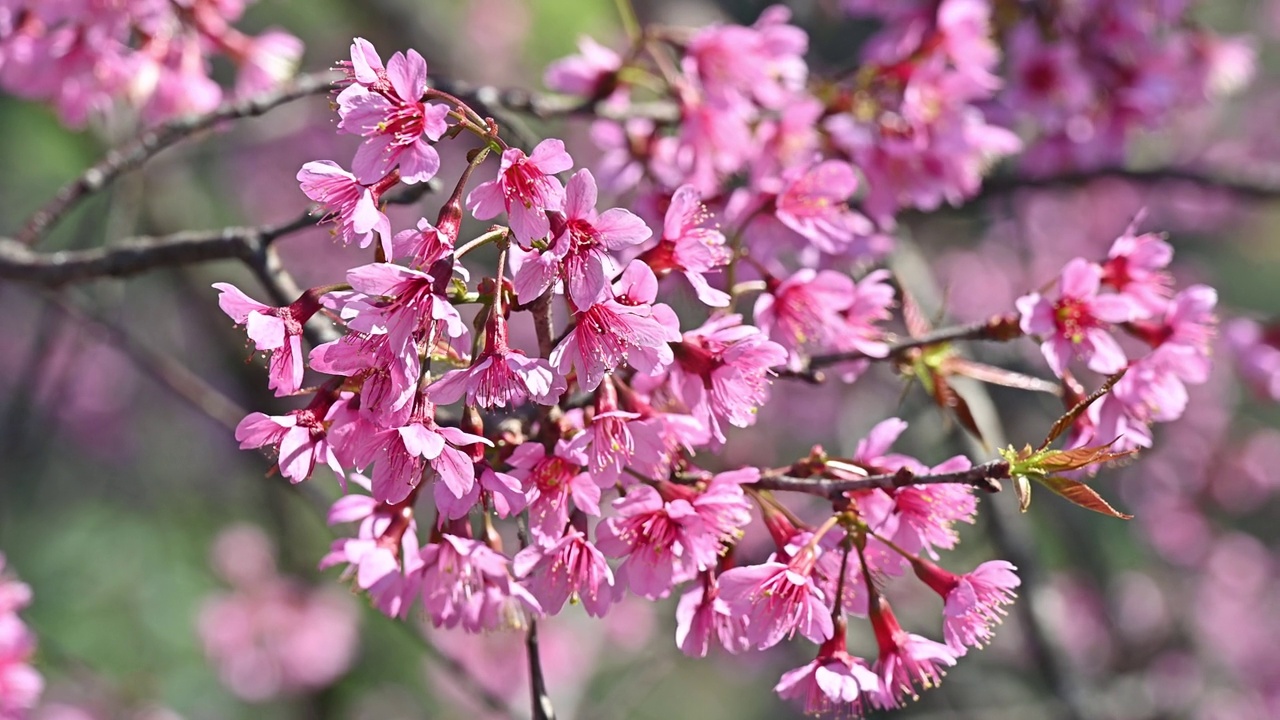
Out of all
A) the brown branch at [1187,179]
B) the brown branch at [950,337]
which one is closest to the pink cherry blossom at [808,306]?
the brown branch at [950,337]

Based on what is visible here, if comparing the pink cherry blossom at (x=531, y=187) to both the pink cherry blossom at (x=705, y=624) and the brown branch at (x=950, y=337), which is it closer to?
the pink cherry blossom at (x=705, y=624)

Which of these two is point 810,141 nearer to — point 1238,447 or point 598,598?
point 598,598

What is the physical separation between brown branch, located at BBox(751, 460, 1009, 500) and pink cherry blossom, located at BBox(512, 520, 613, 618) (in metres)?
0.22

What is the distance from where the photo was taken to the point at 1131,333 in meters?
1.65

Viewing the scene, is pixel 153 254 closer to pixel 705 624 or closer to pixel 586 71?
pixel 586 71

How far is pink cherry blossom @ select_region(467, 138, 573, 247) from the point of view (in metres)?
1.11

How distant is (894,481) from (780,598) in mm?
196

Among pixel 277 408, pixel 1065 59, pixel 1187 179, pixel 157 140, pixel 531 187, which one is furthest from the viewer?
pixel 277 408

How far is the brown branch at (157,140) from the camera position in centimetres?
169

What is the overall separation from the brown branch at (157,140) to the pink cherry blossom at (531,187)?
2.17 ft

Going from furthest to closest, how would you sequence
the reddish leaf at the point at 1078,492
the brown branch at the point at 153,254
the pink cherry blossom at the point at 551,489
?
the brown branch at the point at 153,254
the pink cherry blossom at the point at 551,489
the reddish leaf at the point at 1078,492

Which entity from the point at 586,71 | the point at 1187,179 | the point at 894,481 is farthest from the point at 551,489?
the point at 1187,179

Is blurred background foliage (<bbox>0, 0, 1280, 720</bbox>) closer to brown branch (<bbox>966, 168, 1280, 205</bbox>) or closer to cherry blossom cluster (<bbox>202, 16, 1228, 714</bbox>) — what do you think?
brown branch (<bbox>966, 168, 1280, 205</bbox>)

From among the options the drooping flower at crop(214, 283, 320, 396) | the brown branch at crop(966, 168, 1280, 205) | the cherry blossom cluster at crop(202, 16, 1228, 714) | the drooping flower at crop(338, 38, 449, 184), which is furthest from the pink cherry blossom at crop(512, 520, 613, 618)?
the brown branch at crop(966, 168, 1280, 205)
